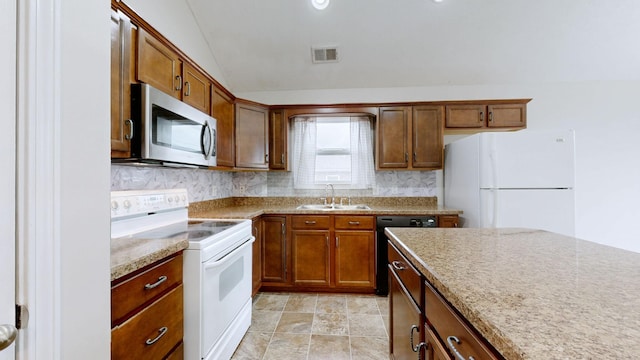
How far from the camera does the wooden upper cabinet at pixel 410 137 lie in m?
3.06

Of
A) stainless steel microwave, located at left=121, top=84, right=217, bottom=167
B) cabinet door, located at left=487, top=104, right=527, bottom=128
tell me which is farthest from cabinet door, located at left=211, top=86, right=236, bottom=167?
cabinet door, located at left=487, top=104, right=527, bottom=128

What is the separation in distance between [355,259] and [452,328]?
2.07 metres

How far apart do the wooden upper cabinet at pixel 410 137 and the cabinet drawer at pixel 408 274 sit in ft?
5.72

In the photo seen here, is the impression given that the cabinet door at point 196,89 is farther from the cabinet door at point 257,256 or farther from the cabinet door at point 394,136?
the cabinet door at point 394,136

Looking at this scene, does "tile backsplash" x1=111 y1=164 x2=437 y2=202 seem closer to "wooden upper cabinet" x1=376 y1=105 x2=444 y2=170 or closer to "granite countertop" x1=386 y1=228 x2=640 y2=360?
"wooden upper cabinet" x1=376 y1=105 x2=444 y2=170

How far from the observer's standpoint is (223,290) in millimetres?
1757

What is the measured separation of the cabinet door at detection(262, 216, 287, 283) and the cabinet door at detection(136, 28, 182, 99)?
60.1 inches

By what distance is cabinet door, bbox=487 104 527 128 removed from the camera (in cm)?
299

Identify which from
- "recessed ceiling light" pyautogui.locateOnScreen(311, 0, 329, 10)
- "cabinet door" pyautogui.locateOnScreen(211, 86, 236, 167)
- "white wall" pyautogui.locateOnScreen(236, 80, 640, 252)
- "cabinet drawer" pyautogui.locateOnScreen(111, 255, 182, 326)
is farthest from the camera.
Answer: "white wall" pyautogui.locateOnScreen(236, 80, 640, 252)

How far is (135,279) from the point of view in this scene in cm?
108

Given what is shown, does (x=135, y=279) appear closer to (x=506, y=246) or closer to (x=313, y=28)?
(x=506, y=246)

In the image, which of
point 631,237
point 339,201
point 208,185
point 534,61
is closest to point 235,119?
point 208,185

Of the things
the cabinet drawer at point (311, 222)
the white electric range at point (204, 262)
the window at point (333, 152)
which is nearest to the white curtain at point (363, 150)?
the window at point (333, 152)

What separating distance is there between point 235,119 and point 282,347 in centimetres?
206
